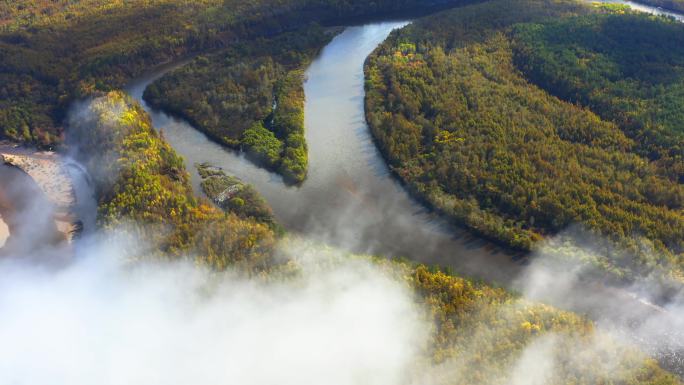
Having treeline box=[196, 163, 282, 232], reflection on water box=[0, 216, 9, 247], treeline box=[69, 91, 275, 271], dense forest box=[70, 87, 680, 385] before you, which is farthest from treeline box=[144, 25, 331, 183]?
reflection on water box=[0, 216, 9, 247]

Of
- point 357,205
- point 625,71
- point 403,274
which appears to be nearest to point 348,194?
point 357,205

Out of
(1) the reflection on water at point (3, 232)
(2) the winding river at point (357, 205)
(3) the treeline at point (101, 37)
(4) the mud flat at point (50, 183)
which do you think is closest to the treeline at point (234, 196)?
(2) the winding river at point (357, 205)

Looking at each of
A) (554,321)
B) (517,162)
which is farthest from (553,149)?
(554,321)

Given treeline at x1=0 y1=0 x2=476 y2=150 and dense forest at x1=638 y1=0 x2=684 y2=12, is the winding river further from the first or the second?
dense forest at x1=638 y1=0 x2=684 y2=12

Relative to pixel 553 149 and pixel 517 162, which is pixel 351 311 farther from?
pixel 553 149

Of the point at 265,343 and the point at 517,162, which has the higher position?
the point at 517,162

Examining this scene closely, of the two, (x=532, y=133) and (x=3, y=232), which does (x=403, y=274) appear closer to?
(x=532, y=133)

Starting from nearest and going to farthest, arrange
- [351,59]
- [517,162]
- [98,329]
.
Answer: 1. [98,329]
2. [517,162]
3. [351,59]
